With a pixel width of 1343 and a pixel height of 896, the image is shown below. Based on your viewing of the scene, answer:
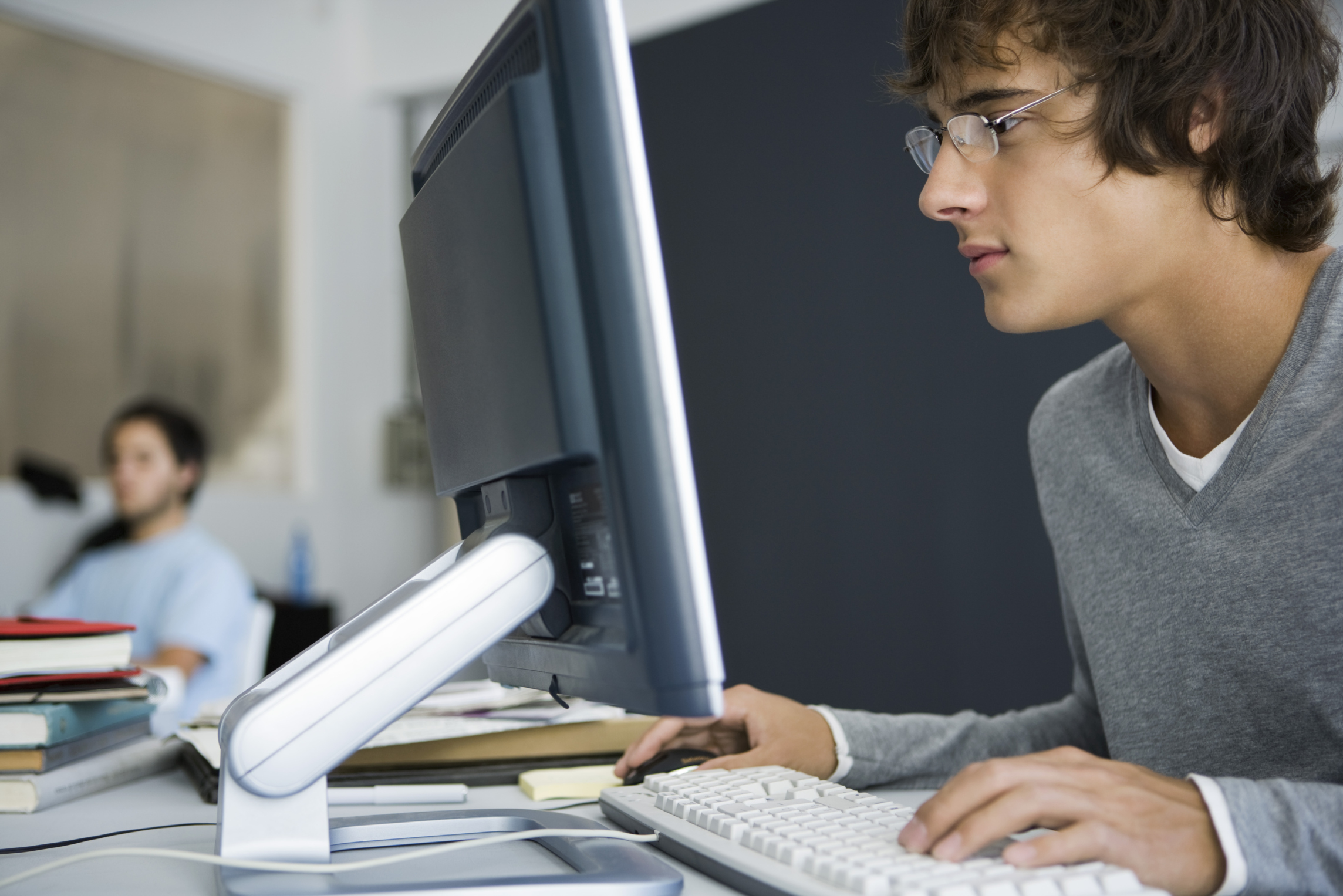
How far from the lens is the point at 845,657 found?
3.00 metres

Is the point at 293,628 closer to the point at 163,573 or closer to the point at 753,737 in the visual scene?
the point at 163,573

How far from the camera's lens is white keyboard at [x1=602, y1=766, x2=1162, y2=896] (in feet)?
1.76

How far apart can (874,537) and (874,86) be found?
4.09ft

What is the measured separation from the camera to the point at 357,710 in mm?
654

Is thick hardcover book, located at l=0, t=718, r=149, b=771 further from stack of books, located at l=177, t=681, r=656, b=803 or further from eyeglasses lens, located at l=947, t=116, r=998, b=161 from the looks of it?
eyeglasses lens, located at l=947, t=116, r=998, b=161

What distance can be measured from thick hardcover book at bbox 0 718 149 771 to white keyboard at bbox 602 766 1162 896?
1.71ft

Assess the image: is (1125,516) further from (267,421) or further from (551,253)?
(267,421)

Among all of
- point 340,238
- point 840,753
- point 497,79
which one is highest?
point 340,238

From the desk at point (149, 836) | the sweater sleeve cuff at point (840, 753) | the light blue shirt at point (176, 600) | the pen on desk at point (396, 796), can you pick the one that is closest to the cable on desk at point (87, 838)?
the desk at point (149, 836)

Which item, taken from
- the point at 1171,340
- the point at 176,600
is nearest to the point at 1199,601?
the point at 1171,340

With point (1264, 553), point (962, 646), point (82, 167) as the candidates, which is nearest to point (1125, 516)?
point (1264, 553)

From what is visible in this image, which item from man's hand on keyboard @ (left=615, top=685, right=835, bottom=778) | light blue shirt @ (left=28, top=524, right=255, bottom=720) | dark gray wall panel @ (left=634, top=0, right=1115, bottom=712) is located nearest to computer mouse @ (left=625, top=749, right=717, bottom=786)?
man's hand on keyboard @ (left=615, top=685, right=835, bottom=778)

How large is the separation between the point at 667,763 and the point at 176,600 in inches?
103

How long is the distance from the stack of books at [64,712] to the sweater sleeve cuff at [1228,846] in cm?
93
